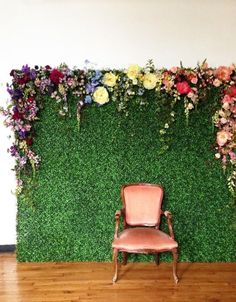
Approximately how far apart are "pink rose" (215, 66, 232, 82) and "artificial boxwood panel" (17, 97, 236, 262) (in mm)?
236

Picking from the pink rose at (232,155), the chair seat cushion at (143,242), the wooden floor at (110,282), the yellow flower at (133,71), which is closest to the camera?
the wooden floor at (110,282)

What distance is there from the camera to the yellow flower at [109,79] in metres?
3.88

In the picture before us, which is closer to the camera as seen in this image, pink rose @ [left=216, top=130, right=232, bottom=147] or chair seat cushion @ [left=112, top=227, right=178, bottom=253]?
chair seat cushion @ [left=112, top=227, right=178, bottom=253]

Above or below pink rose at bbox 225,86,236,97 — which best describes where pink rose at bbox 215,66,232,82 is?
above

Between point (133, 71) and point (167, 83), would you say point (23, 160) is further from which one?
point (167, 83)

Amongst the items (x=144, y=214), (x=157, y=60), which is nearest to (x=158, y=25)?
(x=157, y=60)

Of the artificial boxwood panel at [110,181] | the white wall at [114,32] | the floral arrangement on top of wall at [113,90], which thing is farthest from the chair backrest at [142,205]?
the white wall at [114,32]

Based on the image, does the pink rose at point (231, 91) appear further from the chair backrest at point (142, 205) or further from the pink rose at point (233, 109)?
the chair backrest at point (142, 205)

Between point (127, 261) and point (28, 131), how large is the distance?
1667mm

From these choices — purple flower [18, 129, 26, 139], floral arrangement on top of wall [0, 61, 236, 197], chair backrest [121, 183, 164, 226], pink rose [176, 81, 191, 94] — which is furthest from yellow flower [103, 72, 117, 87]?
chair backrest [121, 183, 164, 226]

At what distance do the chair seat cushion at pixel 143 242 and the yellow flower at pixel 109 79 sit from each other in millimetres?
1455

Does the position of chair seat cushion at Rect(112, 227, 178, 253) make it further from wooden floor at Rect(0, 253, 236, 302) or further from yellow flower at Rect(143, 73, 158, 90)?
yellow flower at Rect(143, 73, 158, 90)

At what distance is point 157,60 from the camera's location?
424 cm

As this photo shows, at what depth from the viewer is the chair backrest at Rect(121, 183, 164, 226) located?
12.9 feet
